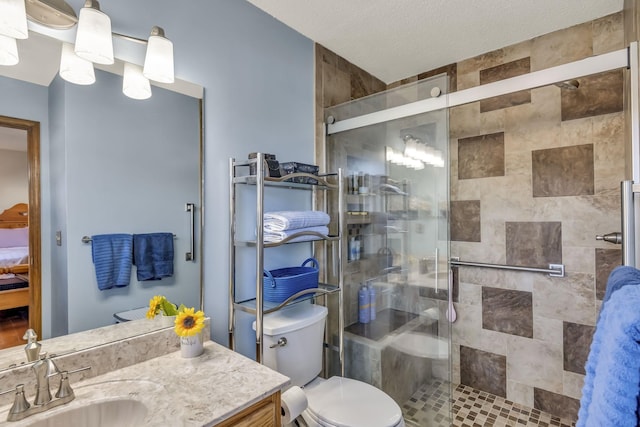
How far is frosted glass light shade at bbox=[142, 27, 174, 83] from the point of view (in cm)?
120

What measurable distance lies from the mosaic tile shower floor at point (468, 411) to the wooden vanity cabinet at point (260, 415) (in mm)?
1137

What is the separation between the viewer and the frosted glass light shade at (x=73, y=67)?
3.48 ft

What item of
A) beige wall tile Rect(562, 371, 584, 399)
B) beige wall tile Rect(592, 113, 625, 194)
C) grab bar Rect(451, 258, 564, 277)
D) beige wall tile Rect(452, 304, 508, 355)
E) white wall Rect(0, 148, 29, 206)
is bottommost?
beige wall tile Rect(562, 371, 584, 399)

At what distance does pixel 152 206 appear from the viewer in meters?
1.25

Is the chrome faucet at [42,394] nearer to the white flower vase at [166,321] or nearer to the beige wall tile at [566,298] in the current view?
the white flower vase at [166,321]

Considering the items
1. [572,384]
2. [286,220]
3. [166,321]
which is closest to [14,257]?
[166,321]

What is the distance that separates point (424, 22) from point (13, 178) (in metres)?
1.98

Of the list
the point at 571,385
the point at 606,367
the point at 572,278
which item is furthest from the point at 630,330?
the point at 571,385

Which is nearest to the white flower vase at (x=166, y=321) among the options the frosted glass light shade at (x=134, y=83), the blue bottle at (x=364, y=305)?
the frosted glass light shade at (x=134, y=83)

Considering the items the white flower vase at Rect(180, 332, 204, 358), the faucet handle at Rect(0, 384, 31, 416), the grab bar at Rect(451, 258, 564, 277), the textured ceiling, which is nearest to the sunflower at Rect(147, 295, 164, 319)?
the white flower vase at Rect(180, 332, 204, 358)

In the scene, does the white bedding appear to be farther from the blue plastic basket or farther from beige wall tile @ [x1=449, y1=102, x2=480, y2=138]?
beige wall tile @ [x1=449, y1=102, x2=480, y2=138]

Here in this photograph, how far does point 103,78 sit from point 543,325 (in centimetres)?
263

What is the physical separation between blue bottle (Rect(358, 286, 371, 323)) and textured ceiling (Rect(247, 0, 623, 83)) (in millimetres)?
1567

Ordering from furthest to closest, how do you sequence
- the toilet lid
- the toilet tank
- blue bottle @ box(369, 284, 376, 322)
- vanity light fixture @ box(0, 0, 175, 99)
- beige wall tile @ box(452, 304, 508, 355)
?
beige wall tile @ box(452, 304, 508, 355) < blue bottle @ box(369, 284, 376, 322) < the toilet tank < the toilet lid < vanity light fixture @ box(0, 0, 175, 99)
